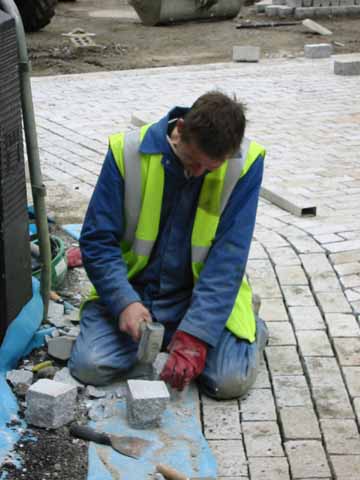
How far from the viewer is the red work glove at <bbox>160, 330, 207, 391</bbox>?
4523 mm

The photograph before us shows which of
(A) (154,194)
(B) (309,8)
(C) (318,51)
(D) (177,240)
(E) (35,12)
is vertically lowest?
(B) (309,8)

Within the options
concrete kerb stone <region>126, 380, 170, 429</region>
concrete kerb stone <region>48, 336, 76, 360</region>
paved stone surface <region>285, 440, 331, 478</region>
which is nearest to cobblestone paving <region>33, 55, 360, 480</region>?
paved stone surface <region>285, 440, 331, 478</region>

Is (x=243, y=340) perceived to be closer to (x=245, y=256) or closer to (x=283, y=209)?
(x=245, y=256)

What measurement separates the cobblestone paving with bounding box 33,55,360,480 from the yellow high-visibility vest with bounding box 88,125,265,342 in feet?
1.48

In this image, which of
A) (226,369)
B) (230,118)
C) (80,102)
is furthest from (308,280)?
(80,102)

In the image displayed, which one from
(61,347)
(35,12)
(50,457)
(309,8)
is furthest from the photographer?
(309,8)

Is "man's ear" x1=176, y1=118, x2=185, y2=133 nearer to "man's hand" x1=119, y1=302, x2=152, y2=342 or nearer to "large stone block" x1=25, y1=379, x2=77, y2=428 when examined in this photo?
"man's hand" x1=119, y1=302, x2=152, y2=342

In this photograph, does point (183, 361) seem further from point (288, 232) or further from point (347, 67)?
point (347, 67)

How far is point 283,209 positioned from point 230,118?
130 inches

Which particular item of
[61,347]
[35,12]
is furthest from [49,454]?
[35,12]

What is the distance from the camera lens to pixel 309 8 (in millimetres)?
19812

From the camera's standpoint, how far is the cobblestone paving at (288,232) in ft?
14.3

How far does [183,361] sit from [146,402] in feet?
1.02

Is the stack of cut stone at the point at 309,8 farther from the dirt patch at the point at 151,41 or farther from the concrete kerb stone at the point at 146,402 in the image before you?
the concrete kerb stone at the point at 146,402
